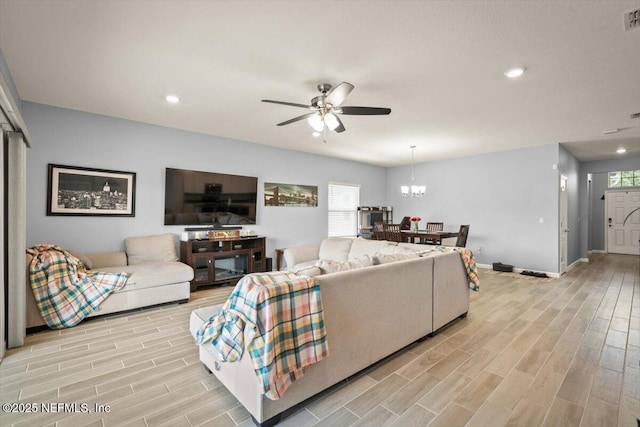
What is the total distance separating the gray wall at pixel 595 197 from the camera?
727 centimetres

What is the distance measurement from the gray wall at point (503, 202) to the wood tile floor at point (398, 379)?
8.40 ft

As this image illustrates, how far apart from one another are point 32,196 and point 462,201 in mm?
7904

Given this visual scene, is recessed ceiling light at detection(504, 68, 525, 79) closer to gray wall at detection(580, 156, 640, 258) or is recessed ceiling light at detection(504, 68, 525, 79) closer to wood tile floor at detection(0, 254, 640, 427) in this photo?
wood tile floor at detection(0, 254, 640, 427)

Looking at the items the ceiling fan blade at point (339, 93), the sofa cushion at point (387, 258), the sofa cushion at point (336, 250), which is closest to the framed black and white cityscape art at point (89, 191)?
the sofa cushion at point (336, 250)

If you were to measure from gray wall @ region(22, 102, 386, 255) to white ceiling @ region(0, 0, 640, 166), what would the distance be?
0.30 m

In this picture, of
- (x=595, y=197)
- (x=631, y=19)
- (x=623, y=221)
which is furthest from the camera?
(x=595, y=197)

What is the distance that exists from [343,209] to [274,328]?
6.01m

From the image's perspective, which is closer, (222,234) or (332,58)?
(332,58)

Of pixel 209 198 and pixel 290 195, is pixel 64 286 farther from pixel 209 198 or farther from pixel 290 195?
pixel 290 195

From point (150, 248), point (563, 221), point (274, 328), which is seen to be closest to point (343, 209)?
point (150, 248)

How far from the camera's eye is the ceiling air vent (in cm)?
198

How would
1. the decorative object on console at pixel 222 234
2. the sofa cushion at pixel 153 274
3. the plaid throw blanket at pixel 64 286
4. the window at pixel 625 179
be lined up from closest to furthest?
1. the plaid throw blanket at pixel 64 286
2. the sofa cushion at pixel 153 274
3. the decorative object on console at pixel 222 234
4. the window at pixel 625 179

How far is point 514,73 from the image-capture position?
281 cm

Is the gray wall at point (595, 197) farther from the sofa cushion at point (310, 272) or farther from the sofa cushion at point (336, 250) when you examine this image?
the sofa cushion at point (310, 272)
